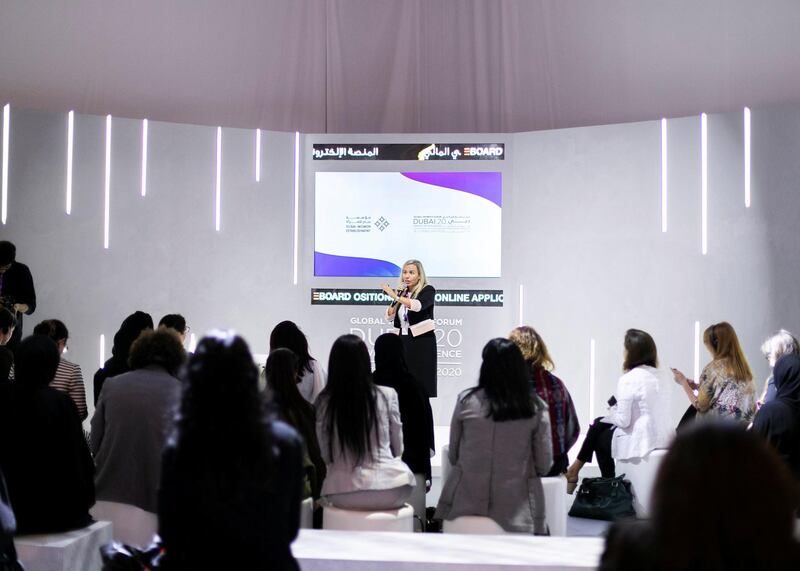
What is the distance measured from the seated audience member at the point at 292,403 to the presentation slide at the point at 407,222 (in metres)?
4.32

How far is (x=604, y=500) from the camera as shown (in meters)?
5.29

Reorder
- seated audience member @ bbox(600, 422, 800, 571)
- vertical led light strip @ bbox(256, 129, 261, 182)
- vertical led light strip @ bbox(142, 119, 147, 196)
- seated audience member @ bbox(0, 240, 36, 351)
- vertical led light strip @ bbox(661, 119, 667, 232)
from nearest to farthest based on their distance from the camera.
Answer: seated audience member @ bbox(600, 422, 800, 571) < seated audience member @ bbox(0, 240, 36, 351) < vertical led light strip @ bbox(661, 119, 667, 232) < vertical led light strip @ bbox(142, 119, 147, 196) < vertical led light strip @ bbox(256, 129, 261, 182)

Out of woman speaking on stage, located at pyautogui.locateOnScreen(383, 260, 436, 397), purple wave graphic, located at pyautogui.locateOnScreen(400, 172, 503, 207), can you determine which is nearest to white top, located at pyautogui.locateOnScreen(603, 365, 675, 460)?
woman speaking on stage, located at pyautogui.locateOnScreen(383, 260, 436, 397)

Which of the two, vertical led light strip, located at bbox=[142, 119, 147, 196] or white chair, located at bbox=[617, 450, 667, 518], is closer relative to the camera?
white chair, located at bbox=[617, 450, 667, 518]

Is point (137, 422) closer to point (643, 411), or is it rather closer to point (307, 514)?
point (307, 514)

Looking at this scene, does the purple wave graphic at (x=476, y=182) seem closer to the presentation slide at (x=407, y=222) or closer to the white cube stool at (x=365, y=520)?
the presentation slide at (x=407, y=222)

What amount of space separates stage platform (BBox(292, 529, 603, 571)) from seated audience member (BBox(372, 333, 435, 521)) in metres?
0.97

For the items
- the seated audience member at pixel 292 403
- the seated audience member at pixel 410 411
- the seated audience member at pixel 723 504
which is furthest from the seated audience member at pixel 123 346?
the seated audience member at pixel 723 504

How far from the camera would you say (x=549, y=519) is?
13.5 ft

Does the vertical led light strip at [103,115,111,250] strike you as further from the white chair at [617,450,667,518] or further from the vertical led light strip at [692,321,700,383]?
the vertical led light strip at [692,321,700,383]

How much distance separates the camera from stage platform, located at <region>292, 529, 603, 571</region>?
114 inches

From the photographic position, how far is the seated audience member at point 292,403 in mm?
3881

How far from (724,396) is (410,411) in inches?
75.0

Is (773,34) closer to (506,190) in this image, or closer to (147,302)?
(506,190)
